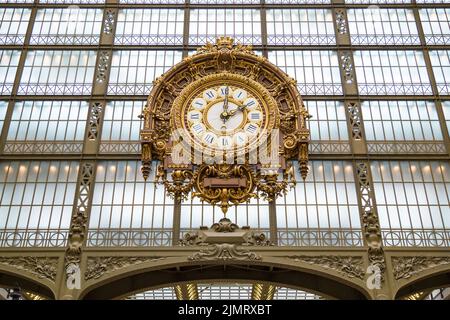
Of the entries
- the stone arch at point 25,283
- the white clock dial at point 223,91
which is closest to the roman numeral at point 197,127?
the white clock dial at point 223,91

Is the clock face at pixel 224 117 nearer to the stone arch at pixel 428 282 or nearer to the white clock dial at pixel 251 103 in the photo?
the white clock dial at pixel 251 103

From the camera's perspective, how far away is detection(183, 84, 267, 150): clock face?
2523cm

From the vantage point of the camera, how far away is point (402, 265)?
2234cm

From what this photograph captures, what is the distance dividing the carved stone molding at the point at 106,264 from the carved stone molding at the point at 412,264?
8877 millimetres

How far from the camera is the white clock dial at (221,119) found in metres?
25.6

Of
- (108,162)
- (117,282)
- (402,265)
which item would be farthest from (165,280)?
(402,265)

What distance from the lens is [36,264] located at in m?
22.4

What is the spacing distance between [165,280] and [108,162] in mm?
5625

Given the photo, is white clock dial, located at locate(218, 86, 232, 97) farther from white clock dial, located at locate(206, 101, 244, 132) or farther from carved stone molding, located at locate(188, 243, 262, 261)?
carved stone molding, located at locate(188, 243, 262, 261)

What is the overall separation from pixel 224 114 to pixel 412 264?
9.85 m

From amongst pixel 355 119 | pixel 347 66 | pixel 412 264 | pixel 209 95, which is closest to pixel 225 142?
pixel 209 95

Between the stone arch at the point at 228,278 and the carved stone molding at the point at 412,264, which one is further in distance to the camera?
the stone arch at the point at 228,278

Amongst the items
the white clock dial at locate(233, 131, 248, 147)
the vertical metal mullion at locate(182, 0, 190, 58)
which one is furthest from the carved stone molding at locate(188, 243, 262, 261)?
the vertical metal mullion at locate(182, 0, 190, 58)
